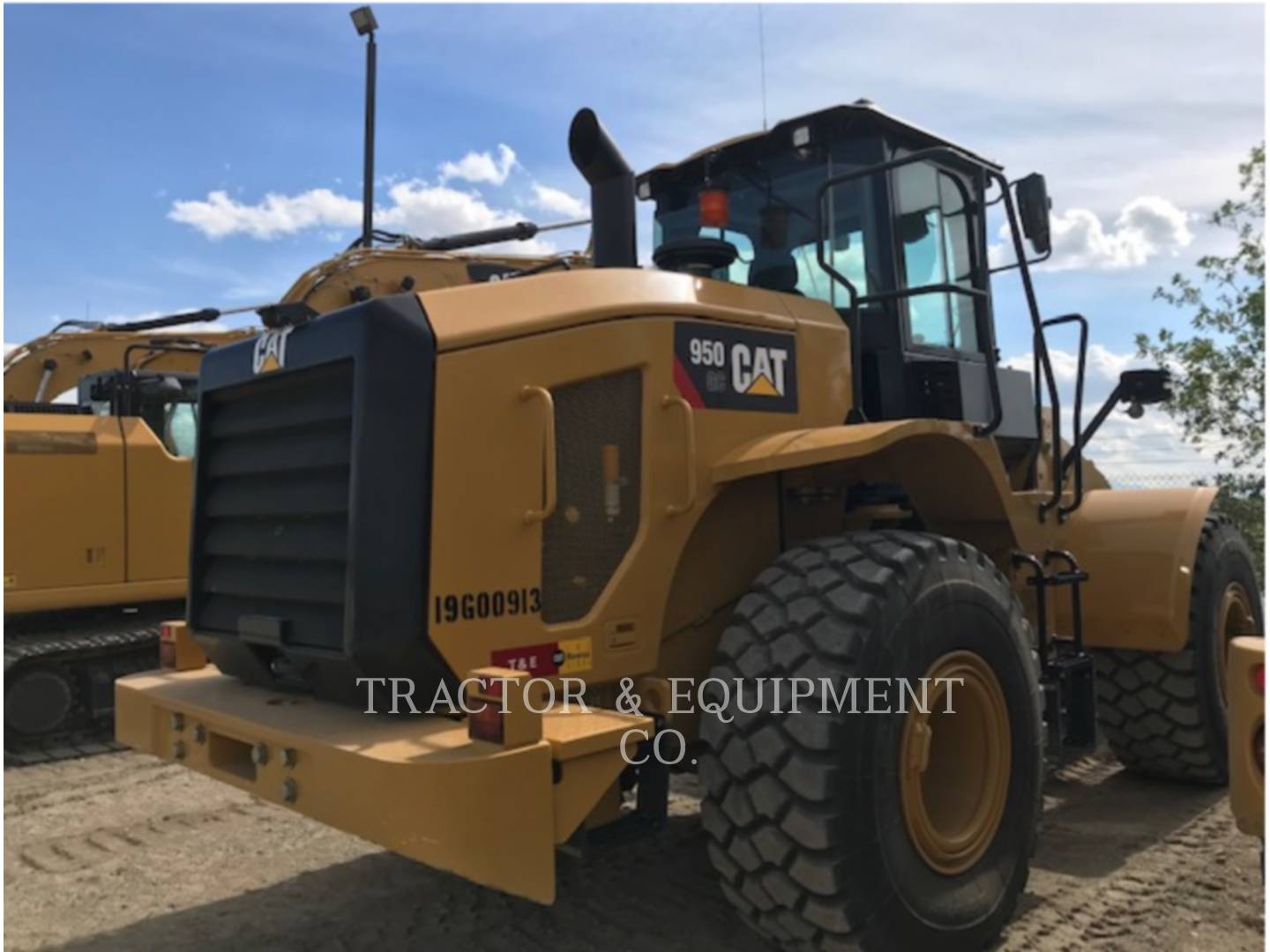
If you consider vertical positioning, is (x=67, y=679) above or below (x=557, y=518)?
below

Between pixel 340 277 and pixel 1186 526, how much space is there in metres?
5.95

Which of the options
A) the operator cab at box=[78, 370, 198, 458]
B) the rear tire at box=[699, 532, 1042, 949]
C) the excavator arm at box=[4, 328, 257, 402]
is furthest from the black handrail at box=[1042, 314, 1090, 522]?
the excavator arm at box=[4, 328, 257, 402]

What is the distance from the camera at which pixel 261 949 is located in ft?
12.6

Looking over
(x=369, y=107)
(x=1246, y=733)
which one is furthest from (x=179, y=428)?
(x=1246, y=733)

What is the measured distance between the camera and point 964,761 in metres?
3.79

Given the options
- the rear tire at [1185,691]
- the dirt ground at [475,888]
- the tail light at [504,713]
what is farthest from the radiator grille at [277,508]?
the rear tire at [1185,691]

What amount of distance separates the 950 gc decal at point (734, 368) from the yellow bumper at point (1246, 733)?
1.70 meters

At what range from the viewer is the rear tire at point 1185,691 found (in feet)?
18.1

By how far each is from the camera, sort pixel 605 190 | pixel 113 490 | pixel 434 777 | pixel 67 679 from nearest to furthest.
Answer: pixel 434 777
pixel 605 190
pixel 67 679
pixel 113 490

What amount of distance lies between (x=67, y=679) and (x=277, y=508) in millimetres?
4885

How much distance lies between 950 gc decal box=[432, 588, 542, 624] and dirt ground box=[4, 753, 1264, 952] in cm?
133

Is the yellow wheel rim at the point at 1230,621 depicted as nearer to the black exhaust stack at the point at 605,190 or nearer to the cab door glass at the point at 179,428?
the black exhaust stack at the point at 605,190

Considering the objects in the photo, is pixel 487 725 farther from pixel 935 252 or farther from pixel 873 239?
pixel 935 252

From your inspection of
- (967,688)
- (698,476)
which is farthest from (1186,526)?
(698,476)
